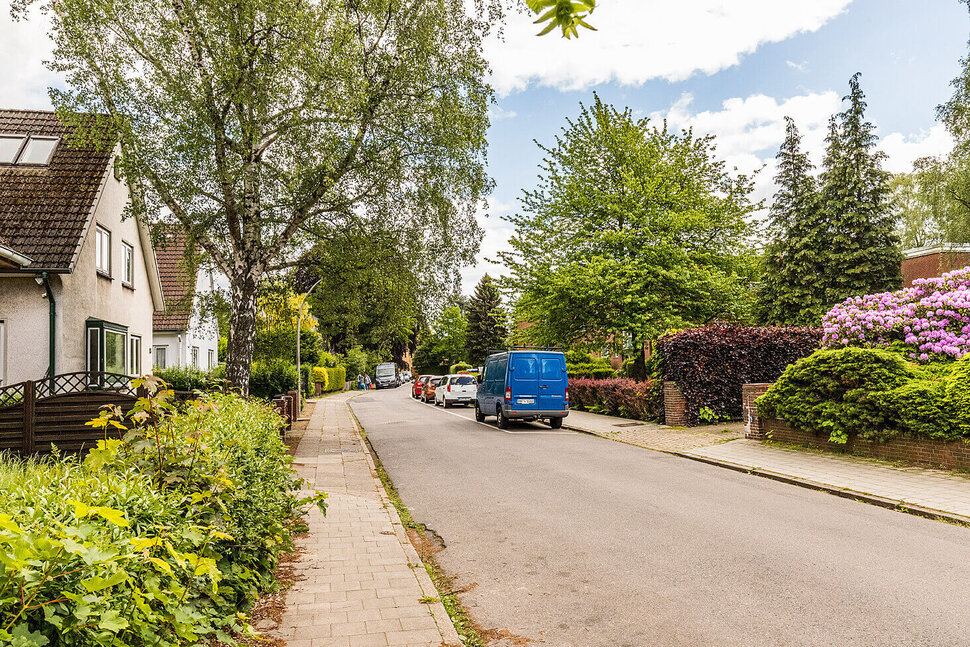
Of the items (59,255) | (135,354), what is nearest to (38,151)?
(59,255)

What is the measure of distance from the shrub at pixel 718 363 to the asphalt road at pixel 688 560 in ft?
22.8

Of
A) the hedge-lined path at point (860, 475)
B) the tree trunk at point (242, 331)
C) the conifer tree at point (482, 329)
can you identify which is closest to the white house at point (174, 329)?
the tree trunk at point (242, 331)

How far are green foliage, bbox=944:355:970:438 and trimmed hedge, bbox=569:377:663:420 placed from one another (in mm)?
8841

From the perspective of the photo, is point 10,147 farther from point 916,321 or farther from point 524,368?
point 916,321

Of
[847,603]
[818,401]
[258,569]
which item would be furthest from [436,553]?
[818,401]

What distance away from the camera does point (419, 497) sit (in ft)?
30.4

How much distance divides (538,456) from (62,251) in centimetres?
1094

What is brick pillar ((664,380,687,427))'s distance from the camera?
17609 mm

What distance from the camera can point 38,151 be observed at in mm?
16547

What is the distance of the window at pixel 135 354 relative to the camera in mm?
19372

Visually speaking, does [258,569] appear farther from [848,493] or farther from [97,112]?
[97,112]

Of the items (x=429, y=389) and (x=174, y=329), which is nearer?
(x=174, y=329)

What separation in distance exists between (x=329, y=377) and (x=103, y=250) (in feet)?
115

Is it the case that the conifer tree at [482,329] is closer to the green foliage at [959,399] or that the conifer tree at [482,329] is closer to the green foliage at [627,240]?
the green foliage at [627,240]
